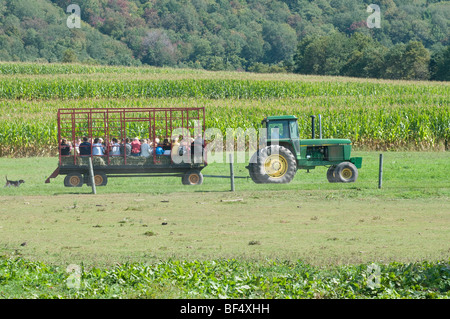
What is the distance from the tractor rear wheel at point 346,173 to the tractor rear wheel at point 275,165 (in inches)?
65.8

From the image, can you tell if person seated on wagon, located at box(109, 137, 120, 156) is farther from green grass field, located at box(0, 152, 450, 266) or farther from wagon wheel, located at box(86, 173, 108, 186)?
green grass field, located at box(0, 152, 450, 266)

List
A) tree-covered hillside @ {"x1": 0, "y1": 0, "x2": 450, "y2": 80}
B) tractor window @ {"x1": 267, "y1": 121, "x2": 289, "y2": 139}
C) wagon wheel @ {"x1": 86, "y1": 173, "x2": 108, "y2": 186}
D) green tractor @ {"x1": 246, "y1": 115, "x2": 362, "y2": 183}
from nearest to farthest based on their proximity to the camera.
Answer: green tractor @ {"x1": 246, "y1": 115, "x2": 362, "y2": 183}
tractor window @ {"x1": 267, "y1": 121, "x2": 289, "y2": 139}
wagon wheel @ {"x1": 86, "y1": 173, "x2": 108, "y2": 186}
tree-covered hillside @ {"x1": 0, "y1": 0, "x2": 450, "y2": 80}

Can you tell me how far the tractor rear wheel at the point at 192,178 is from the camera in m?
22.4

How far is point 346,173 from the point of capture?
888 inches

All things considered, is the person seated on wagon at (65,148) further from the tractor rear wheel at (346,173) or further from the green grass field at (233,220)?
the tractor rear wheel at (346,173)

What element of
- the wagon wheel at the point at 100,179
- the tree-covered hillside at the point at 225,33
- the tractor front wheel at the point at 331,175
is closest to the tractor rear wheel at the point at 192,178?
the wagon wheel at the point at 100,179

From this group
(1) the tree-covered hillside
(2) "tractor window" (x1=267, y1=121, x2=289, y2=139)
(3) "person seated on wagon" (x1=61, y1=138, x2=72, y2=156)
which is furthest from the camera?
(1) the tree-covered hillside

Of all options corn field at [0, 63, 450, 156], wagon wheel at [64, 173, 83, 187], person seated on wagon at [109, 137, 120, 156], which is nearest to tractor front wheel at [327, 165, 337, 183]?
person seated on wagon at [109, 137, 120, 156]

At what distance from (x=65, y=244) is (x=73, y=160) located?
936 cm

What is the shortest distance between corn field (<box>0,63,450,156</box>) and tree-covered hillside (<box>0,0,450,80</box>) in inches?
1267

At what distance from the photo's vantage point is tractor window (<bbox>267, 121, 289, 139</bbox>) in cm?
2172

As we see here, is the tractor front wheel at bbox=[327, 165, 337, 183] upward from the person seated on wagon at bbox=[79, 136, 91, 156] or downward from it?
downward

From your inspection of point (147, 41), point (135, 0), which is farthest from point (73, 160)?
point (135, 0)
